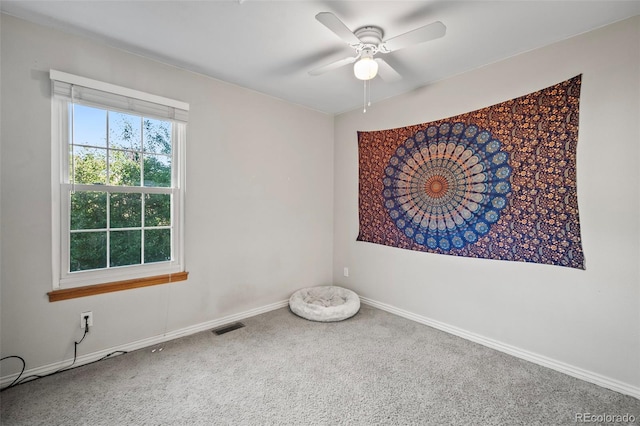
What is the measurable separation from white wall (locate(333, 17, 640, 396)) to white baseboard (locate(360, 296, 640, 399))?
0.02 meters

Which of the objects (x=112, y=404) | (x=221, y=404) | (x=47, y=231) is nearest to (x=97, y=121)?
(x=47, y=231)

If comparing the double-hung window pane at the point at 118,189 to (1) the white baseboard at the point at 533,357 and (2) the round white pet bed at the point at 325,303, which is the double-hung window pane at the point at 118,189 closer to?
(2) the round white pet bed at the point at 325,303

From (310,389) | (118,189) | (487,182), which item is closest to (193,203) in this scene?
(118,189)

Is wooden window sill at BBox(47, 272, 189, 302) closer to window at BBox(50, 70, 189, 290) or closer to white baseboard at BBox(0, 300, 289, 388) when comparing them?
window at BBox(50, 70, 189, 290)

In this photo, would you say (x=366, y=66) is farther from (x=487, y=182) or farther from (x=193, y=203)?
(x=193, y=203)

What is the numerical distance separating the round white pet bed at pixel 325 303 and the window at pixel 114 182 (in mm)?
1277

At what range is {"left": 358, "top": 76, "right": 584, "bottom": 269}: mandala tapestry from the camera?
2070mm

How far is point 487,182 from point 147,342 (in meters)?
3.22

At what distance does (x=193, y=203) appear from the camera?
2.61 meters

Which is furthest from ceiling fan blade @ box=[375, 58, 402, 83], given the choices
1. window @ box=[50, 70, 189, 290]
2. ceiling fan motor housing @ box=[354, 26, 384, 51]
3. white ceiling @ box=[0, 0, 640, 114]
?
window @ box=[50, 70, 189, 290]

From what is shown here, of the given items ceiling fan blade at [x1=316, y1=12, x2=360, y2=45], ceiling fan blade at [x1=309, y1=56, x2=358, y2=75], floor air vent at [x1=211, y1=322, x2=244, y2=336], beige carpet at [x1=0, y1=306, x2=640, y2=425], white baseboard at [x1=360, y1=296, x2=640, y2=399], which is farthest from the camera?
floor air vent at [x1=211, y1=322, x2=244, y2=336]

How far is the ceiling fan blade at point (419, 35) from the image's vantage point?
5.07 feet

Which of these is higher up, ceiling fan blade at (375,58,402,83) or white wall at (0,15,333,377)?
ceiling fan blade at (375,58,402,83)

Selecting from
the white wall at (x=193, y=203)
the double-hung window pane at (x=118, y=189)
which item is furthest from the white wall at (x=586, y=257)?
the double-hung window pane at (x=118, y=189)
